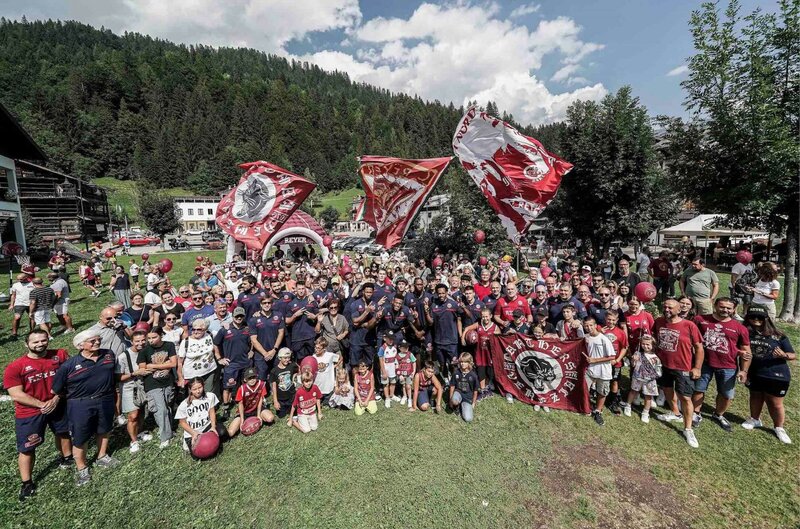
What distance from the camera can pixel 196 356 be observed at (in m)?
5.95

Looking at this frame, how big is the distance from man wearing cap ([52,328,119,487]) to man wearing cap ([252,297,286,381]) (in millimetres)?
2157

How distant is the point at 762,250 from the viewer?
858 inches

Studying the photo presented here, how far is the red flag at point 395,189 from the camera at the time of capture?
404 inches

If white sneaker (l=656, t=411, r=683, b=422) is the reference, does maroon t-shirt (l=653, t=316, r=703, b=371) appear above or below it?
above

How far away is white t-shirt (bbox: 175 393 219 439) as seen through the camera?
5.45 m

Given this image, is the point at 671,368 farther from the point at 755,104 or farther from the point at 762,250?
the point at 762,250

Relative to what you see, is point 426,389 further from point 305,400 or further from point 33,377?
point 33,377

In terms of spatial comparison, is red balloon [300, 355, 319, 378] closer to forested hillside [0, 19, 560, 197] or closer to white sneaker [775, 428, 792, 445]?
white sneaker [775, 428, 792, 445]

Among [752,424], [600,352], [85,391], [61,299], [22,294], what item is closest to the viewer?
[85,391]

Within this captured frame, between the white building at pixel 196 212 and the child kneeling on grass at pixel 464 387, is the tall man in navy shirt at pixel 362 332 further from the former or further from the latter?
the white building at pixel 196 212

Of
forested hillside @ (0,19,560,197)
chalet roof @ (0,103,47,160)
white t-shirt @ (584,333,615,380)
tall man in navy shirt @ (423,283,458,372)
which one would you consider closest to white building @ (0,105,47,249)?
chalet roof @ (0,103,47,160)

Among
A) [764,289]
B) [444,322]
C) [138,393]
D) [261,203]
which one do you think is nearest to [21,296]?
[261,203]

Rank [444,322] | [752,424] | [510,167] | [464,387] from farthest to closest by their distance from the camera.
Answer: [510,167] → [444,322] → [464,387] → [752,424]

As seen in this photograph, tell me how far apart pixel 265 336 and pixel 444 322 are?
3475mm
